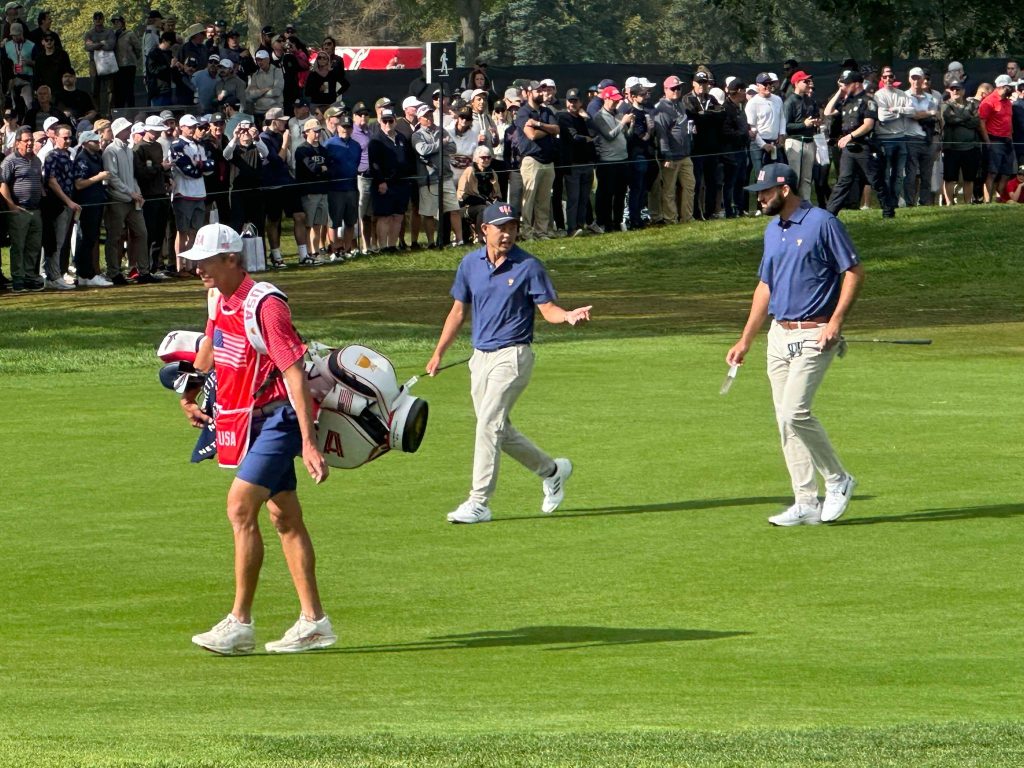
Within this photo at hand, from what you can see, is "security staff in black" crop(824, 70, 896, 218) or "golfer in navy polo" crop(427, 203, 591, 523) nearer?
"golfer in navy polo" crop(427, 203, 591, 523)

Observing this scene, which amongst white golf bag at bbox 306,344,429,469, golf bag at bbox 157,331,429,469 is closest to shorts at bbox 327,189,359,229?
golf bag at bbox 157,331,429,469

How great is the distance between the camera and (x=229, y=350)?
27.0 feet

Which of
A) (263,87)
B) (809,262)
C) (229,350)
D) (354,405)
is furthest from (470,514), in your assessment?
(263,87)

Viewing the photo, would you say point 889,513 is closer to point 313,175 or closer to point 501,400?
point 501,400

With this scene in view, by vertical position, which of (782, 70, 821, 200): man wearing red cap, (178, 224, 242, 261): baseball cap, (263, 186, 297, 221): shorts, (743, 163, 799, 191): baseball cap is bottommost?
(263, 186, 297, 221): shorts

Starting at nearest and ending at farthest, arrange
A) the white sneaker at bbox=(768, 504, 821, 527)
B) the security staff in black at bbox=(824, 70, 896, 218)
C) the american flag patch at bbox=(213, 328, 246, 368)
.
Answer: the american flag patch at bbox=(213, 328, 246, 368)
the white sneaker at bbox=(768, 504, 821, 527)
the security staff in black at bbox=(824, 70, 896, 218)

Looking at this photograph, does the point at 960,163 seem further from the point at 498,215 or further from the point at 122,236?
the point at 498,215

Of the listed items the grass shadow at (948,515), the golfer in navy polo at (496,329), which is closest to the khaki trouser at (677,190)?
the golfer in navy polo at (496,329)

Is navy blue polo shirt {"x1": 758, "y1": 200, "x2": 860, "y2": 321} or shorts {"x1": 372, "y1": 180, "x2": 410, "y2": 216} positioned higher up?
navy blue polo shirt {"x1": 758, "y1": 200, "x2": 860, "y2": 321}

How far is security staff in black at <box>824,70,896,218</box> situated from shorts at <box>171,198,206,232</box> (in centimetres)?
982

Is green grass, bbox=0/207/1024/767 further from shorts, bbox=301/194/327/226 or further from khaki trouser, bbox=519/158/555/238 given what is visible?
khaki trouser, bbox=519/158/555/238

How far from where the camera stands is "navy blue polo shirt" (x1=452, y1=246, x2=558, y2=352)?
463 inches

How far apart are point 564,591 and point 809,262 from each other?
110 inches

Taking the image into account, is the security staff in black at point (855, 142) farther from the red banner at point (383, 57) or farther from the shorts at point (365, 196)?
the red banner at point (383, 57)
